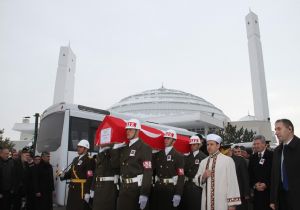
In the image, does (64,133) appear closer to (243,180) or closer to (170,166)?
(170,166)

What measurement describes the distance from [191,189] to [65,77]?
208 ft

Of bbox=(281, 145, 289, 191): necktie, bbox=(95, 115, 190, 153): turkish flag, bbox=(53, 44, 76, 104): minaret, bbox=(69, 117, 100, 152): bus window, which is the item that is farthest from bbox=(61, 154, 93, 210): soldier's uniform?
bbox=(53, 44, 76, 104): minaret

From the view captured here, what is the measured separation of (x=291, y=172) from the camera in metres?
5.11

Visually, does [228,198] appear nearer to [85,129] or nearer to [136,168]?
[136,168]

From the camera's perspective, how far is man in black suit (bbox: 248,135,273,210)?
21.9ft

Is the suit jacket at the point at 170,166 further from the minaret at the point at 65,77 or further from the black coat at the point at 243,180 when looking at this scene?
the minaret at the point at 65,77

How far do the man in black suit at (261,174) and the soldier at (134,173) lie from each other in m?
2.60

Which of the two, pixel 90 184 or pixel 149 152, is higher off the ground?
pixel 149 152

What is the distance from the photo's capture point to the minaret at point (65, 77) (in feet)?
216

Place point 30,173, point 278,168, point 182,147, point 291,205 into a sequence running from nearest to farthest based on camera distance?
point 291,205 < point 278,168 < point 182,147 < point 30,173

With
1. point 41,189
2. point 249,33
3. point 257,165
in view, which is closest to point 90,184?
point 41,189

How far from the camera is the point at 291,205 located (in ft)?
16.4

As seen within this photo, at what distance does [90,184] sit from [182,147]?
2337 millimetres

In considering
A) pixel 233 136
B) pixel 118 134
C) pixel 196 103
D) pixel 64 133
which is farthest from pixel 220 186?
pixel 196 103
